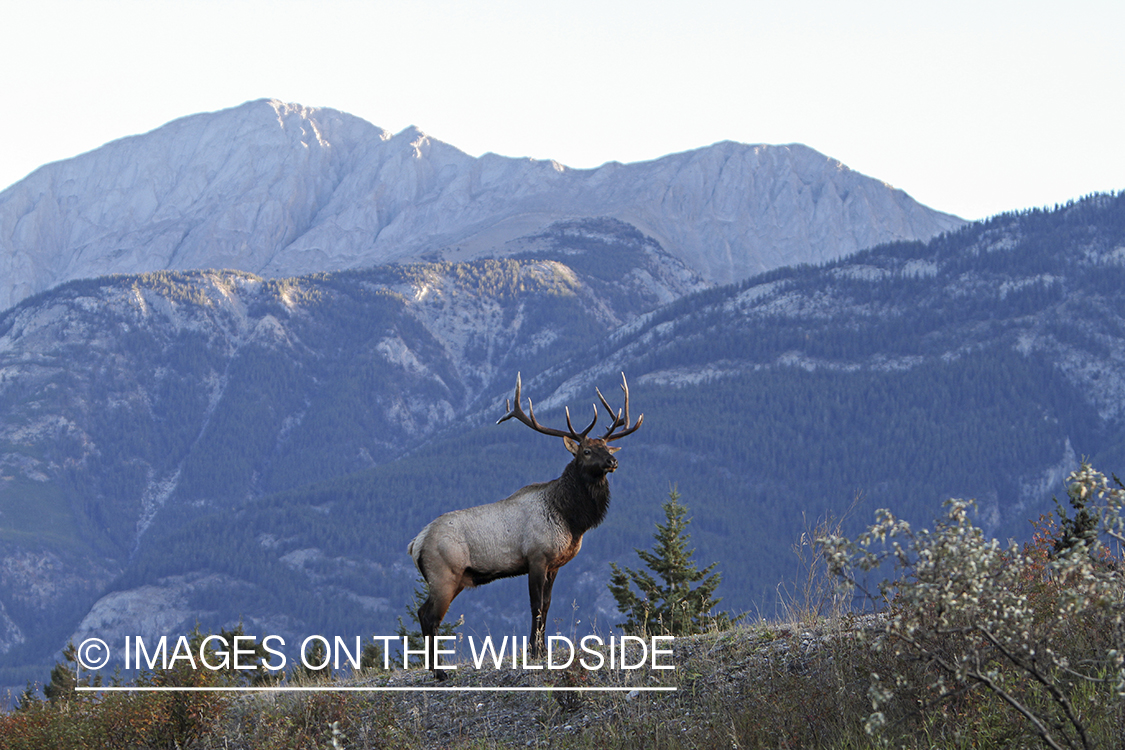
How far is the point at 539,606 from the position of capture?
48.7 feet

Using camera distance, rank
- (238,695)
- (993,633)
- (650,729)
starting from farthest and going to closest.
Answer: (238,695) < (650,729) < (993,633)

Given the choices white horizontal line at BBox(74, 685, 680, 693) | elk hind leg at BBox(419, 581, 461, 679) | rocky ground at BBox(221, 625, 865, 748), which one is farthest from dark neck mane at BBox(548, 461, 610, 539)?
white horizontal line at BBox(74, 685, 680, 693)

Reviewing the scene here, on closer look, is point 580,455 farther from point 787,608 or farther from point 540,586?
point 787,608

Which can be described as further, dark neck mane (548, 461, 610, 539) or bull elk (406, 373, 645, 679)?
dark neck mane (548, 461, 610, 539)

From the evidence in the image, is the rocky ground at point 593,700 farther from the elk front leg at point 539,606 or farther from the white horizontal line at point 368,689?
the elk front leg at point 539,606

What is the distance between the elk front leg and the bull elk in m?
0.01

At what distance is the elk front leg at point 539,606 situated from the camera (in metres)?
14.4

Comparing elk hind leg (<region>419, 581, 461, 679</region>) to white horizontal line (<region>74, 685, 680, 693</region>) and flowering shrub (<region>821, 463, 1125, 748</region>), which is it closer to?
white horizontal line (<region>74, 685, 680, 693</region>)

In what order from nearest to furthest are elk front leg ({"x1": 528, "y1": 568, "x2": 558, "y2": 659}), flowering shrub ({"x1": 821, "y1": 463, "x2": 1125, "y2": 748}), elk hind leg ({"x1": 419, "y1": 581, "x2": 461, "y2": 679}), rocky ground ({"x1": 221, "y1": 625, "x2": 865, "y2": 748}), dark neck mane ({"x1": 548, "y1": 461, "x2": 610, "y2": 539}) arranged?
flowering shrub ({"x1": 821, "y1": 463, "x2": 1125, "y2": 748}) < rocky ground ({"x1": 221, "y1": 625, "x2": 865, "y2": 748}) < elk front leg ({"x1": 528, "y1": 568, "x2": 558, "y2": 659}) < elk hind leg ({"x1": 419, "y1": 581, "x2": 461, "y2": 679}) < dark neck mane ({"x1": 548, "y1": 461, "x2": 610, "y2": 539})

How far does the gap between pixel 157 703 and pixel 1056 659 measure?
10.0 m

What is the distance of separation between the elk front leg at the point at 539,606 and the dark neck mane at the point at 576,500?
653 mm

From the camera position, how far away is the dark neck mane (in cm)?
1521

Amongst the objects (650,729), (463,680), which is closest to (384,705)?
(463,680)

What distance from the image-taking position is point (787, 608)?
44.6ft
